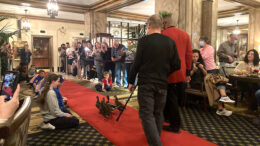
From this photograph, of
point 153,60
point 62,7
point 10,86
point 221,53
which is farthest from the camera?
point 62,7

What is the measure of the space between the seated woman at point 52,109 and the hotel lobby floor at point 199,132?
114 millimetres

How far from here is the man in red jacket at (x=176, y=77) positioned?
277cm

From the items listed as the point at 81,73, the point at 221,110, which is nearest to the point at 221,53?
the point at 221,110

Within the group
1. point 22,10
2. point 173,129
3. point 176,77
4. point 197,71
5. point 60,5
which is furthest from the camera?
point 22,10

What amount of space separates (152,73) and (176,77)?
69 cm

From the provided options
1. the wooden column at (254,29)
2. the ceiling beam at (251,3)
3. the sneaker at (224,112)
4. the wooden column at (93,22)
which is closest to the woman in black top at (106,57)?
the wooden column at (93,22)

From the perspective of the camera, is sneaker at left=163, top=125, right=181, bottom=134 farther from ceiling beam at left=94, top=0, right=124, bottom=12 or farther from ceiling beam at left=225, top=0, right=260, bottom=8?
ceiling beam at left=225, top=0, right=260, bottom=8

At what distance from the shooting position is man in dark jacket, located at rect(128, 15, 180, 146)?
7.15 ft

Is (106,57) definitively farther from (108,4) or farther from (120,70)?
(108,4)

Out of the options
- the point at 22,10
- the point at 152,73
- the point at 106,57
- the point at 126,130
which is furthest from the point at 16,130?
the point at 22,10

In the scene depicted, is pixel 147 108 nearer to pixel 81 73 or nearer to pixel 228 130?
pixel 228 130

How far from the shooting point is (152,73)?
2193 millimetres

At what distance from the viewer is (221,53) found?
5.33 meters

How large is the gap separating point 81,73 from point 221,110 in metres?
7.21
